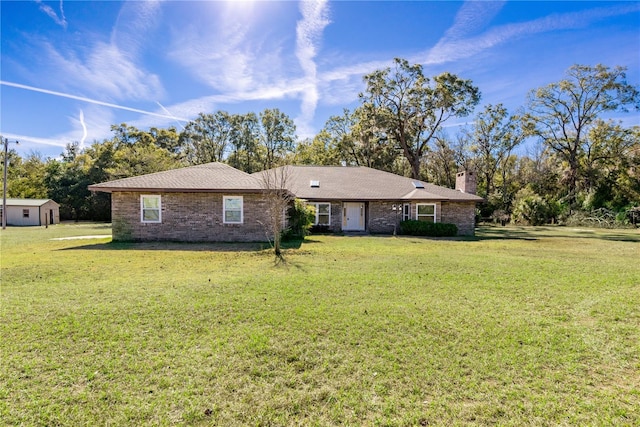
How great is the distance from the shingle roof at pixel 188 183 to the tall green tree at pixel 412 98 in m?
19.5

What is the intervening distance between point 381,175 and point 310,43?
488 inches

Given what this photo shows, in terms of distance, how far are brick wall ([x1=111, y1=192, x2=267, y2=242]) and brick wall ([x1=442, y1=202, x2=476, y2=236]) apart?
11.9 meters

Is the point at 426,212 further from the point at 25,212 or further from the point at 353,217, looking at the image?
the point at 25,212

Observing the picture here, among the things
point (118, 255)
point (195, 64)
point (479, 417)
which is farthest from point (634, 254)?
point (195, 64)

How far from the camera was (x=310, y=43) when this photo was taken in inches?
571

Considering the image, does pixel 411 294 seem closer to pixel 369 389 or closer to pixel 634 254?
pixel 369 389

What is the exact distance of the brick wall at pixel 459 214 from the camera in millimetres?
20594

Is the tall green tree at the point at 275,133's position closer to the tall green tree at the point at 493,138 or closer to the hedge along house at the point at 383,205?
the tall green tree at the point at 493,138

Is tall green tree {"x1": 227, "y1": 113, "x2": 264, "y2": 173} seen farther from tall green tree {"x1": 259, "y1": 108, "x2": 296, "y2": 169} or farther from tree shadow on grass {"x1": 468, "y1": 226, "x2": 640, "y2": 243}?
tree shadow on grass {"x1": 468, "y1": 226, "x2": 640, "y2": 243}

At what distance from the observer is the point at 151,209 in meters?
14.9

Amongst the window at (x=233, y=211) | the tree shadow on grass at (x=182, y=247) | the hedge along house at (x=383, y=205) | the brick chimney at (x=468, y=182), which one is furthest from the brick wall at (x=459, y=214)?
the window at (x=233, y=211)

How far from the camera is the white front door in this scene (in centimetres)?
2169

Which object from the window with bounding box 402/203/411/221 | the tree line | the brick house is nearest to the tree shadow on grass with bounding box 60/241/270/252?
the brick house

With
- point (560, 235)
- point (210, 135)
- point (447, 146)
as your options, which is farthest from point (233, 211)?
point (447, 146)
